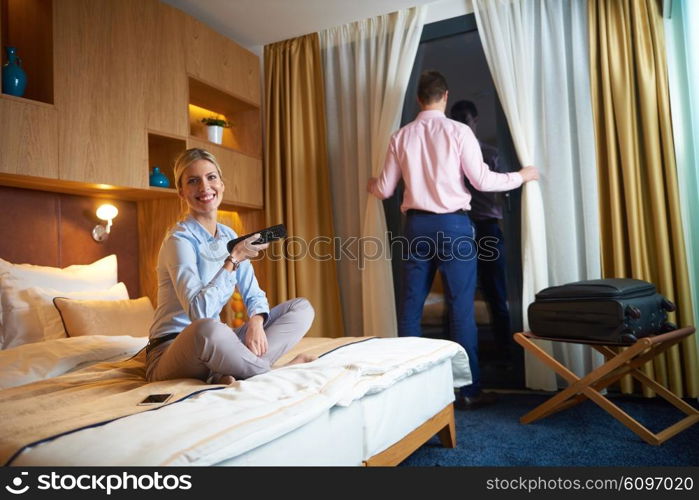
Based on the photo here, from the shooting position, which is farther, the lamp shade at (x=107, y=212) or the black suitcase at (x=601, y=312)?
the lamp shade at (x=107, y=212)

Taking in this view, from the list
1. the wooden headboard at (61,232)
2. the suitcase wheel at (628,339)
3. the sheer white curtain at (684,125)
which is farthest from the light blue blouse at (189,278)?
the sheer white curtain at (684,125)

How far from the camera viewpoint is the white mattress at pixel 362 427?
3.61 ft

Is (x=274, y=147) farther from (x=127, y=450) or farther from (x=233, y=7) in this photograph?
(x=127, y=450)

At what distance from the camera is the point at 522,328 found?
10.3 ft

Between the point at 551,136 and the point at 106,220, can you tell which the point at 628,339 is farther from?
the point at 106,220

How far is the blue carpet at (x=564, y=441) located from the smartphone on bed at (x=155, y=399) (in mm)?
1013

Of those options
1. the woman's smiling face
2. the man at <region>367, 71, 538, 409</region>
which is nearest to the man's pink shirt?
the man at <region>367, 71, 538, 409</region>

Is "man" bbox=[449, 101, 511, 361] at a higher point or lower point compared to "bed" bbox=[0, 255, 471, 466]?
higher

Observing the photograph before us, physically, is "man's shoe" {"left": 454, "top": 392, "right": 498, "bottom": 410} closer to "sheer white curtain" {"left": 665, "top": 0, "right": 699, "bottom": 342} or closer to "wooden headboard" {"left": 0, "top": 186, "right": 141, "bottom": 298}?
"sheer white curtain" {"left": 665, "top": 0, "right": 699, "bottom": 342}

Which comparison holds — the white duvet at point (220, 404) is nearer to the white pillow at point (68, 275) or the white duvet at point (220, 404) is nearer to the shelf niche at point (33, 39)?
the white pillow at point (68, 275)

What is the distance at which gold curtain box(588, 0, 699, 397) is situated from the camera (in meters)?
2.67

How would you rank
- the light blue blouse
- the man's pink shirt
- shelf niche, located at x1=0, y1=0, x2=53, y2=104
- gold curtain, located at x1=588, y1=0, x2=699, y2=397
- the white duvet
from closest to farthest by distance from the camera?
the white duvet
the light blue blouse
shelf niche, located at x1=0, y1=0, x2=53, y2=104
gold curtain, located at x1=588, y1=0, x2=699, y2=397
the man's pink shirt

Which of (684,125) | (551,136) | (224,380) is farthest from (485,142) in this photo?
(224,380)

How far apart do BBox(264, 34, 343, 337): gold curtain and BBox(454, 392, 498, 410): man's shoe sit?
1154 mm
